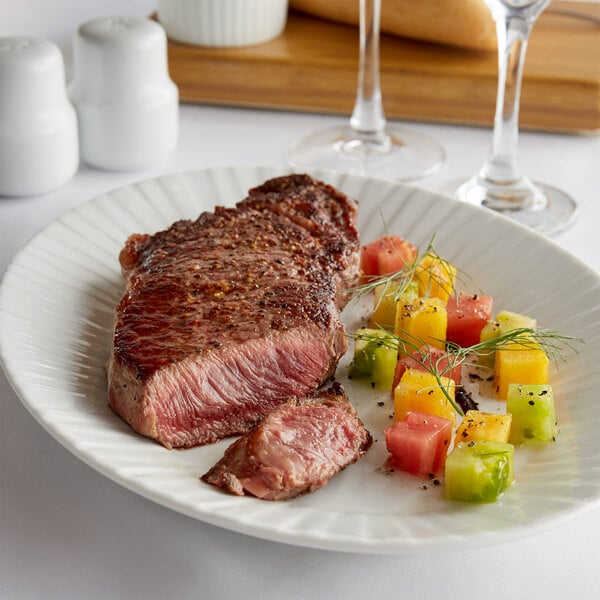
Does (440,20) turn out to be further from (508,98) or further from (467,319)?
(467,319)

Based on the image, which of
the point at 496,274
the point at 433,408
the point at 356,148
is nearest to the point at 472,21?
the point at 356,148

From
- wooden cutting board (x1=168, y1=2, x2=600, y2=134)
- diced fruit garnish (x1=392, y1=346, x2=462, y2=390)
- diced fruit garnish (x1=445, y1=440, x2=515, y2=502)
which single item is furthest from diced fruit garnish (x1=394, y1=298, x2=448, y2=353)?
wooden cutting board (x1=168, y1=2, x2=600, y2=134)

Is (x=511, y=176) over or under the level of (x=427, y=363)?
under

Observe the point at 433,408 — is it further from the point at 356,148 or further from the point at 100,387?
the point at 356,148

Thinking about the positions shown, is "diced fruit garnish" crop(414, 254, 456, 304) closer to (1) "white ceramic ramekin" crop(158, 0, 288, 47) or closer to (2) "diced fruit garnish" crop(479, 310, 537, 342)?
(2) "diced fruit garnish" crop(479, 310, 537, 342)

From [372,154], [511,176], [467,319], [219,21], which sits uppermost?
[219,21]

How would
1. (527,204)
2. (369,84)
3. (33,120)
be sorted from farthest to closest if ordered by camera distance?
(369,84)
(527,204)
(33,120)

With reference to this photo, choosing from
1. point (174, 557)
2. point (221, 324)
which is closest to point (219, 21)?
point (221, 324)
